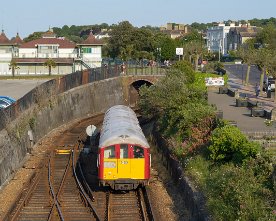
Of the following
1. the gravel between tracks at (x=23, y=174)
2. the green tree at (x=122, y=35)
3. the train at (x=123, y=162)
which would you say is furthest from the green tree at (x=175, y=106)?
the green tree at (x=122, y=35)

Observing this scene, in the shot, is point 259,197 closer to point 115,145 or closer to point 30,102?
point 115,145

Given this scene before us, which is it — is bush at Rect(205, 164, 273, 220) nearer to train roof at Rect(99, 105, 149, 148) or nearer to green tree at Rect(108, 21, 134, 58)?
train roof at Rect(99, 105, 149, 148)

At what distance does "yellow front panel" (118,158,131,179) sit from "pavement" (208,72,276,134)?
19.8 feet

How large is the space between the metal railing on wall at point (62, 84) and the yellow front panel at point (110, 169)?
8.94 meters

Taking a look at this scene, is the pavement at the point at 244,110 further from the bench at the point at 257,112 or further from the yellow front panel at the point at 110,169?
the yellow front panel at the point at 110,169

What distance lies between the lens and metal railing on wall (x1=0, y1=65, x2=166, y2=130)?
3092 centimetres

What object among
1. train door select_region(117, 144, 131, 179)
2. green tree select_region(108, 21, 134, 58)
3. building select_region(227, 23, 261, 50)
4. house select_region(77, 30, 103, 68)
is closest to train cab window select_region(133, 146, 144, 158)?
train door select_region(117, 144, 131, 179)

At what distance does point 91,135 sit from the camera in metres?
32.8

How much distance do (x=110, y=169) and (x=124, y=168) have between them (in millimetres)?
549

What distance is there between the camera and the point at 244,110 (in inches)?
1390

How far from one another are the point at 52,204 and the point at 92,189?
9.44 ft

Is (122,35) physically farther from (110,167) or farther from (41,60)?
(110,167)

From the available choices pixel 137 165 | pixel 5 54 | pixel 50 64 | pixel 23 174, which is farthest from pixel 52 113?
pixel 5 54

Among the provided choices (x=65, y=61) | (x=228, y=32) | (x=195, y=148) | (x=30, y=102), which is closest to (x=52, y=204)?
(x=195, y=148)
